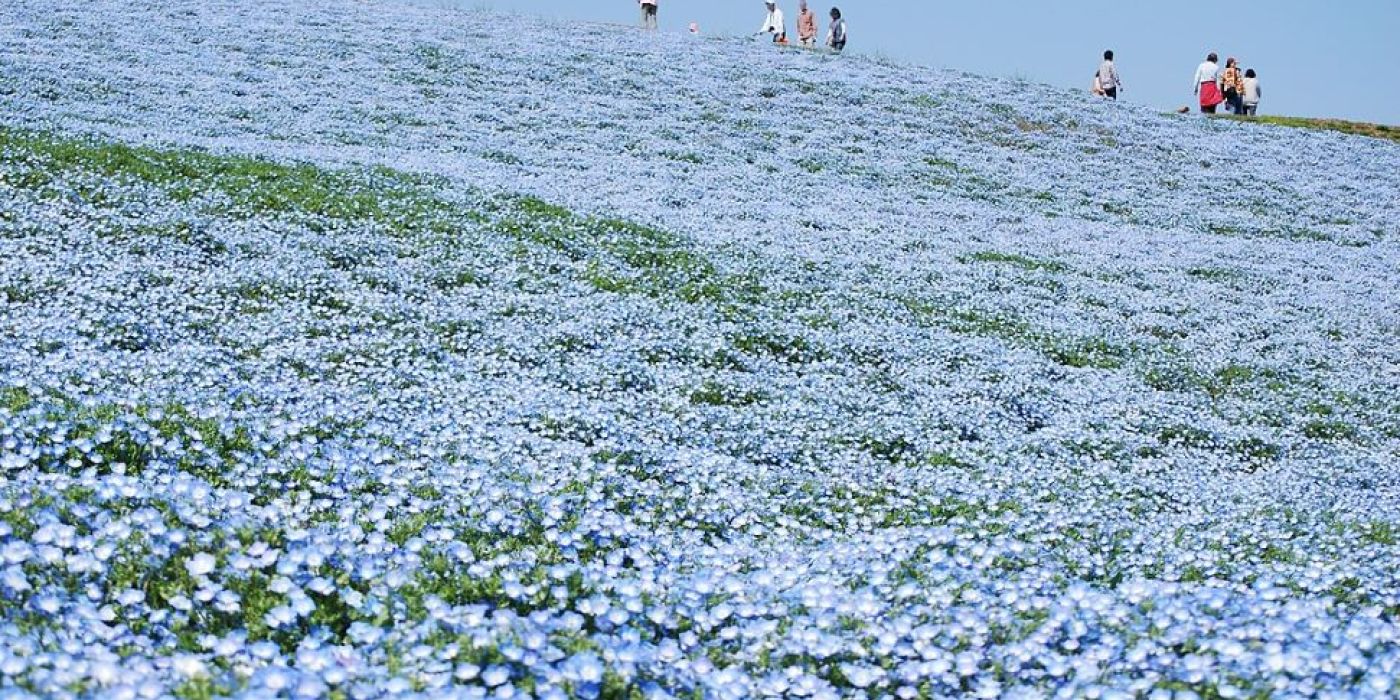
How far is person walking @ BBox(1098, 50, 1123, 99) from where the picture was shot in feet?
123

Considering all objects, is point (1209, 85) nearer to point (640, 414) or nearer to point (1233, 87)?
point (1233, 87)

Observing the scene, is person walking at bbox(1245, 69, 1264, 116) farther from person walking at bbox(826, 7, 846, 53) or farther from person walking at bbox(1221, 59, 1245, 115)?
person walking at bbox(826, 7, 846, 53)

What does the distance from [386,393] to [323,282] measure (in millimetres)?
3491

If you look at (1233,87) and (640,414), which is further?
(1233,87)

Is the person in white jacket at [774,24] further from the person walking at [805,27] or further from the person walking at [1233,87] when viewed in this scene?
the person walking at [1233,87]

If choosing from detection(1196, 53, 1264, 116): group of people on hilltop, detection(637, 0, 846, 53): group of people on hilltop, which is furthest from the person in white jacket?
detection(1196, 53, 1264, 116): group of people on hilltop

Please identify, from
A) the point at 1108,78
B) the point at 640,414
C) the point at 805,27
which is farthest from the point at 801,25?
the point at 640,414

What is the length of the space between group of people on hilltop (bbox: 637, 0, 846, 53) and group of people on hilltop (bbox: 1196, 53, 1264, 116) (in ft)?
42.3

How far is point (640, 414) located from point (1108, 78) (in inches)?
1339

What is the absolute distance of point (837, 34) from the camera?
1566 inches

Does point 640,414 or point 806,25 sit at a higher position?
point 806,25

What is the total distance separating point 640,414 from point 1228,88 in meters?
36.8

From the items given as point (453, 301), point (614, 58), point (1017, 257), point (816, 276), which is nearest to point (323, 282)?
point (453, 301)

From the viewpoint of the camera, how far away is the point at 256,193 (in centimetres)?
1439
